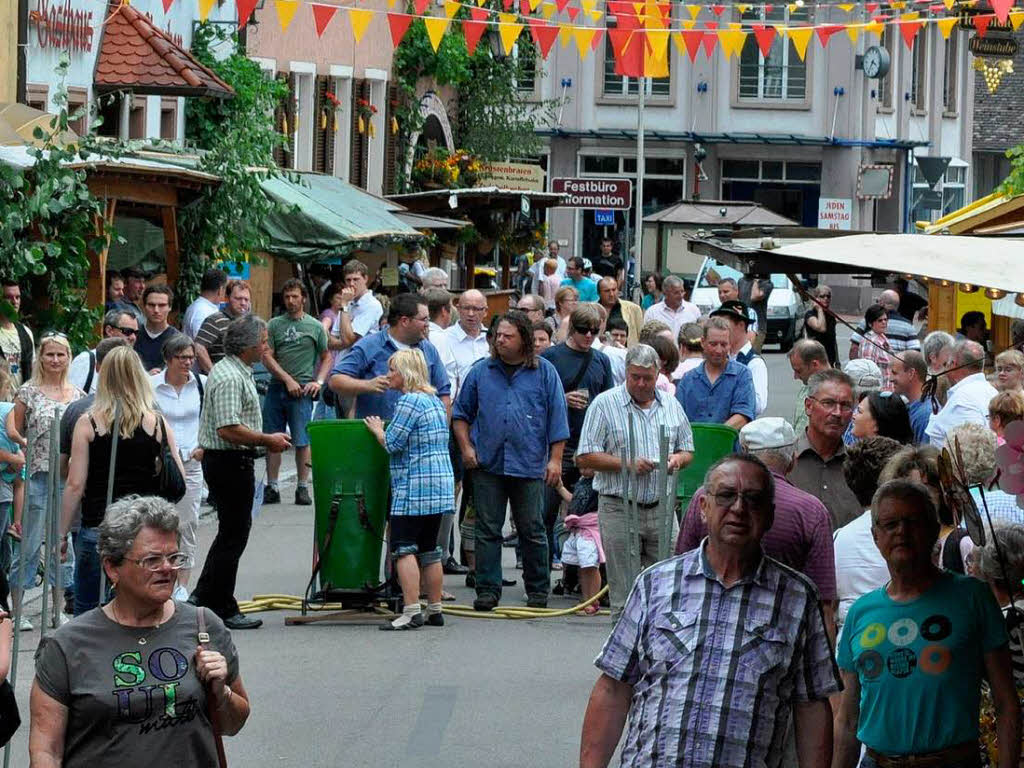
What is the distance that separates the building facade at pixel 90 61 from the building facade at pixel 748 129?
102 ft

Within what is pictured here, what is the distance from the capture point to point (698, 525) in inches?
279

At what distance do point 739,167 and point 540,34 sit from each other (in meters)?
40.4

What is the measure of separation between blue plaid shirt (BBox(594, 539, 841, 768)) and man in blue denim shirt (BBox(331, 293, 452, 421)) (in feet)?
24.2

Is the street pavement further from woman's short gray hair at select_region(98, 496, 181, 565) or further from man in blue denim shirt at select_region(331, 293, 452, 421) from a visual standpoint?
woman's short gray hair at select_region(98, 496, 181, 565)

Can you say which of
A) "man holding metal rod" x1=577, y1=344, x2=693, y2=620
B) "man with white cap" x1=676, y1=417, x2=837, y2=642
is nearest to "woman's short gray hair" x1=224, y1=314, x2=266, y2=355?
"man holding metal rod" x1=577, y1=344, x2=693, y2=620

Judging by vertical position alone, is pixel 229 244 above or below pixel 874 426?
above

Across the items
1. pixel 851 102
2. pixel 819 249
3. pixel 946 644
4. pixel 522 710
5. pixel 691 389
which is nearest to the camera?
pixel 946 644

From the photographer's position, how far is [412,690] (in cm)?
1062

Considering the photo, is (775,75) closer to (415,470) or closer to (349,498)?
(349,498)

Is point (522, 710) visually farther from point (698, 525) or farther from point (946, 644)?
point (946, 644)

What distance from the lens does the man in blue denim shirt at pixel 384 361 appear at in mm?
13109

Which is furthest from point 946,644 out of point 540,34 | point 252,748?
point 540,34

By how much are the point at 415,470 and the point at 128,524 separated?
20.1ft

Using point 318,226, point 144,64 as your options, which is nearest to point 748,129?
point 318,226
